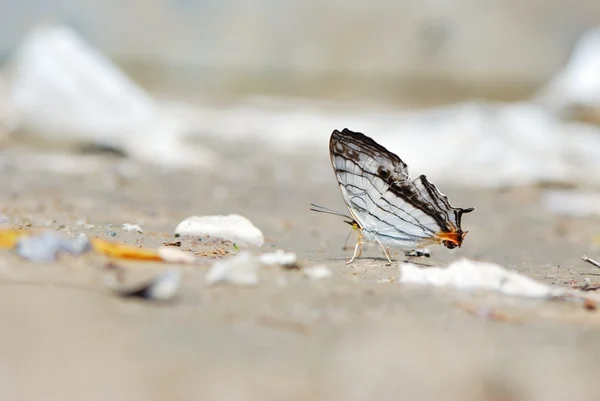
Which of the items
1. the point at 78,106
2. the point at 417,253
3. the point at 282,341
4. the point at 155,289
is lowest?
the point at 282,341

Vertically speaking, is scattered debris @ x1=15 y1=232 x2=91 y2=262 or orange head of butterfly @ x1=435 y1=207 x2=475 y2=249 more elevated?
orange head of butterfly @ x1=435 y1=207 x2=475 y2=249

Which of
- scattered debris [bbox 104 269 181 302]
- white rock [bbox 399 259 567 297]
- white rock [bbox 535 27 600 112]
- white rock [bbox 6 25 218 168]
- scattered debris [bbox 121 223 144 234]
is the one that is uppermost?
white rock [bbox 535 27 600 112]

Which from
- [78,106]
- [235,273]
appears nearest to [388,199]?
[235,273]

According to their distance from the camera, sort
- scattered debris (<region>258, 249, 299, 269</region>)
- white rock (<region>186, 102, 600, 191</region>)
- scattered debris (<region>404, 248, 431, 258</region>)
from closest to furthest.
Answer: scattered debris (<region>258, 249, 299, 269</region>), scattered debris (<region>404, 248, 431, 258</region>), white rock (<region>186, 102, 600, 191</region>)

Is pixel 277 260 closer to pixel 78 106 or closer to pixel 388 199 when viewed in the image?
pixel 388 199

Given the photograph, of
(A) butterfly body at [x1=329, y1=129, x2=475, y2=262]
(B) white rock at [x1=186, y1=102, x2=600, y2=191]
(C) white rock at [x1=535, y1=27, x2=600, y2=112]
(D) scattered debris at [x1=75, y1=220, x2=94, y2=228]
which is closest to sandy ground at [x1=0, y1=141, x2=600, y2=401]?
(A) butterfly body at [x1=329, y1=129, x2=475, y2=262]

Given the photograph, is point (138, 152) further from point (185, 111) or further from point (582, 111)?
point (185, 111)

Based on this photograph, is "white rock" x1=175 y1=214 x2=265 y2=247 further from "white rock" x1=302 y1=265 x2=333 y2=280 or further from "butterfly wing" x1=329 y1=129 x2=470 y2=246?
"white rock" x1=302 y1=265 x2=333 y2=280
